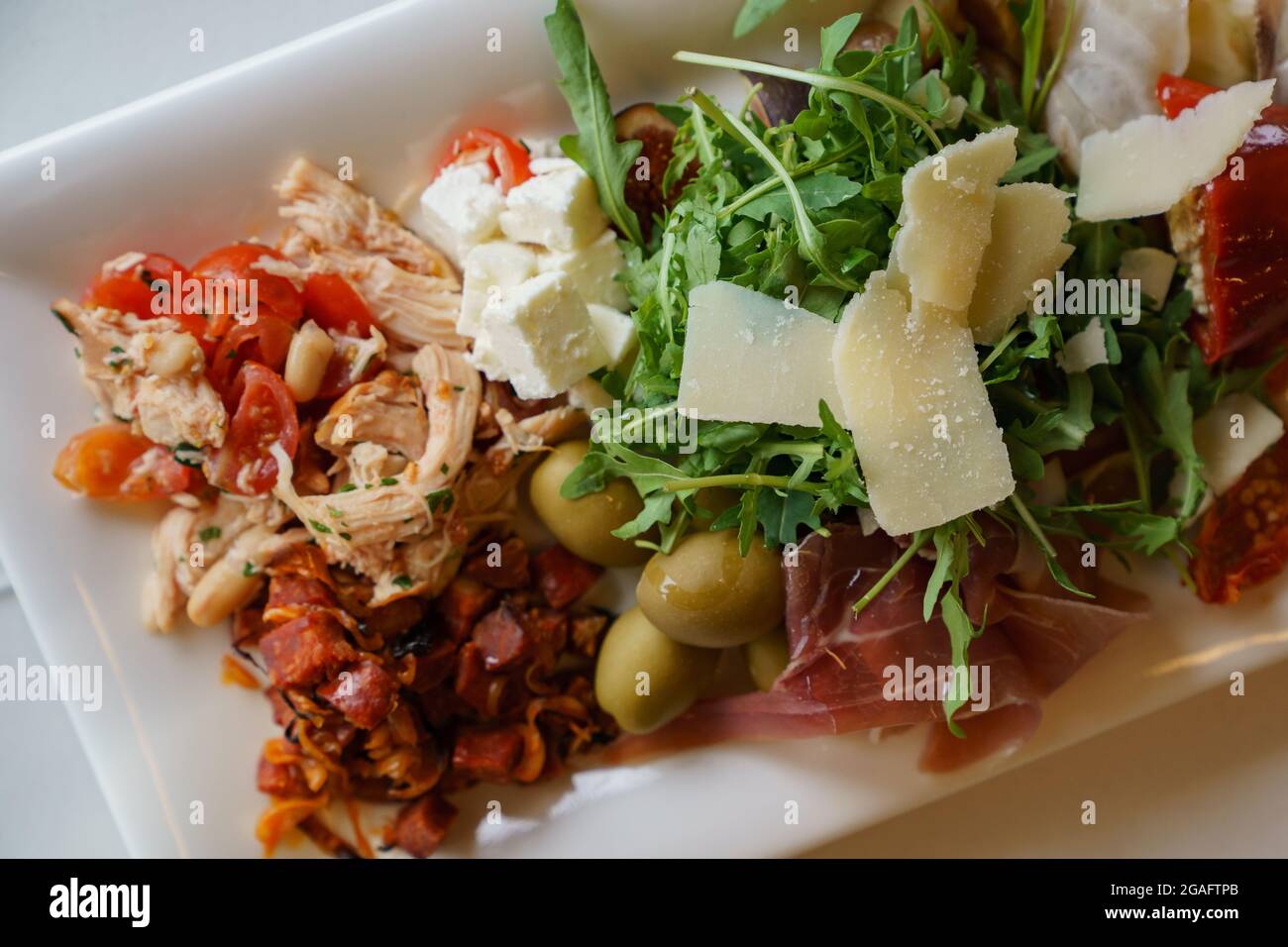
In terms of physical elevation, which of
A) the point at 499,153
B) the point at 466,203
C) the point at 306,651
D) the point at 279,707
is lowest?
the point at 279,707

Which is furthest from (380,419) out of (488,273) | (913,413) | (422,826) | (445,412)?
(913,413)


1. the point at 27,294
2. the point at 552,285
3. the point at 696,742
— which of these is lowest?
the point at 696,742

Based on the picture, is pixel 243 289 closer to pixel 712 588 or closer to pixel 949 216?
pixel 712 588

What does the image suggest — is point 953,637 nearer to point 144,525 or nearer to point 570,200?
point 570,200

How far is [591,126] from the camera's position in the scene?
76.6 inches

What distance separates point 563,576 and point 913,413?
85cm

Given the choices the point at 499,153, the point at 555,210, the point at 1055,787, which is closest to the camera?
the point at 555,210

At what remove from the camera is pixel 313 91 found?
6.35ft

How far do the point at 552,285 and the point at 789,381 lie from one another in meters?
0.49

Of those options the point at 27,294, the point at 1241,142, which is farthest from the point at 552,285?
the point at 1241,142

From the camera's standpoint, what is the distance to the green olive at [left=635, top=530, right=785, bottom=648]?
1.84m

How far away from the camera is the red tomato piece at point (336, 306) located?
197 cm

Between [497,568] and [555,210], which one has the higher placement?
[555,210]

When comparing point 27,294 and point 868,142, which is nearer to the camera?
point 868,142
